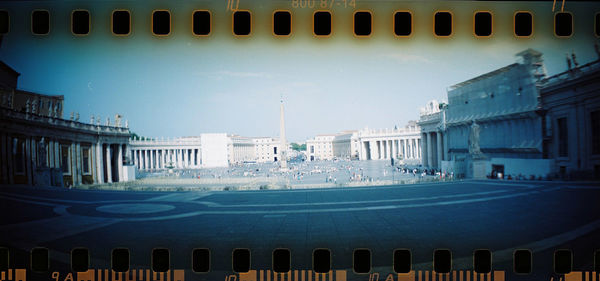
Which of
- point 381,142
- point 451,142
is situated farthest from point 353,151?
point 451,142

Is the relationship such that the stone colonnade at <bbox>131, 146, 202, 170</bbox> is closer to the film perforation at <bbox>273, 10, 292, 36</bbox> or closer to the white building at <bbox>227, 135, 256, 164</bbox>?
the white building at <bbox>227, 135, 256, 164</bbox>

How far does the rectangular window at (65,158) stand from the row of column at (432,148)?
5024cm

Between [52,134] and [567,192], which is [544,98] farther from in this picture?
[52,134]

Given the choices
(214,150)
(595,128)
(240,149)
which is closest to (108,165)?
(214,150)

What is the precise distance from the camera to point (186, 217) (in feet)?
47.6

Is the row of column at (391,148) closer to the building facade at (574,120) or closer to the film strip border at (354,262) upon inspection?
the building facade at (574,120)

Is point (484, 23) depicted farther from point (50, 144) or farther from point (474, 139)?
point (50, 144)

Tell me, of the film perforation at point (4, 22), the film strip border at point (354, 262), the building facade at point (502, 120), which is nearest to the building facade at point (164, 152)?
the building facade at point (502, 120)

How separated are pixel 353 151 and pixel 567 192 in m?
90.4

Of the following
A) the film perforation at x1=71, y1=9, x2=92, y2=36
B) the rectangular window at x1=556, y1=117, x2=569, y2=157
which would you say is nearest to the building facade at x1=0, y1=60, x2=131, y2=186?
the film perforation at x1=71, y1=9, x2=92, y2=36

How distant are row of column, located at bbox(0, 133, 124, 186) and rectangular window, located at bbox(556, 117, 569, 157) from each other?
33338 millimetres

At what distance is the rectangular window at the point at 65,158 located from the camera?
1254 inches

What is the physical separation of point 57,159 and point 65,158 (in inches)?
63.0

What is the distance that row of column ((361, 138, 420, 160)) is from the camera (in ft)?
304
